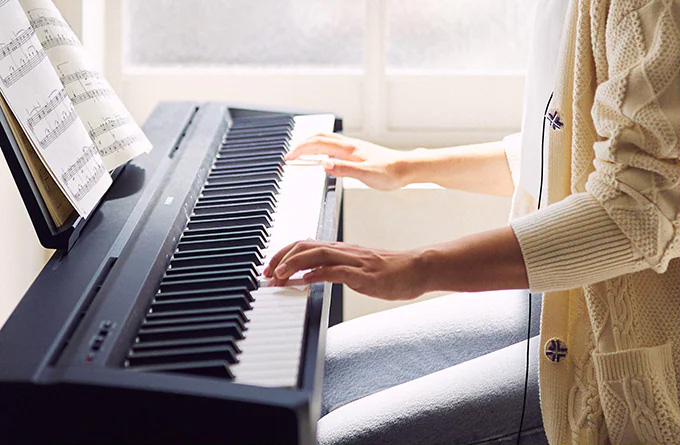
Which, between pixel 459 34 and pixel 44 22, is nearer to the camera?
pixel 44 22

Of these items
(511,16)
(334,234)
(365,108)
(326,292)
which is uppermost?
(511,16)

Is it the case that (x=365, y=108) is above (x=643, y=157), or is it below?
above

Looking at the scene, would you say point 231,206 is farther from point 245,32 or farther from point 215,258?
point 245,32

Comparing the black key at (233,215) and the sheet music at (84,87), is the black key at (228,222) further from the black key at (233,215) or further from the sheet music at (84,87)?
the sheet music at (84,87)

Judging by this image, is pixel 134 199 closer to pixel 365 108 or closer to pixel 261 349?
pixel 261 349

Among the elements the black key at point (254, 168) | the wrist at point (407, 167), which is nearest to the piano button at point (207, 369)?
the black key at point (254, 168)

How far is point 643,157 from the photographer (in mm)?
1029

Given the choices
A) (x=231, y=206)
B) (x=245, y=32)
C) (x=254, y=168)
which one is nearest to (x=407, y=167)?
(x=254, y=168)

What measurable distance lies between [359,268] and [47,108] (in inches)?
18.8

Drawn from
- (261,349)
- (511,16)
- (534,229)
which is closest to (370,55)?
(511,16)

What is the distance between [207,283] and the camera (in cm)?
109

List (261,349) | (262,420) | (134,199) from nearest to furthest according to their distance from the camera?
(262,420)
(261,349)
(134,199)

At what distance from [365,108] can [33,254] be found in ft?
3.07

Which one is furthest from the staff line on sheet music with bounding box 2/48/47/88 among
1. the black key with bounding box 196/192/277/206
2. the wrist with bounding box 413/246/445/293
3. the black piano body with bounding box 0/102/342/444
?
the wrist with bounding box 413/246/445/293
